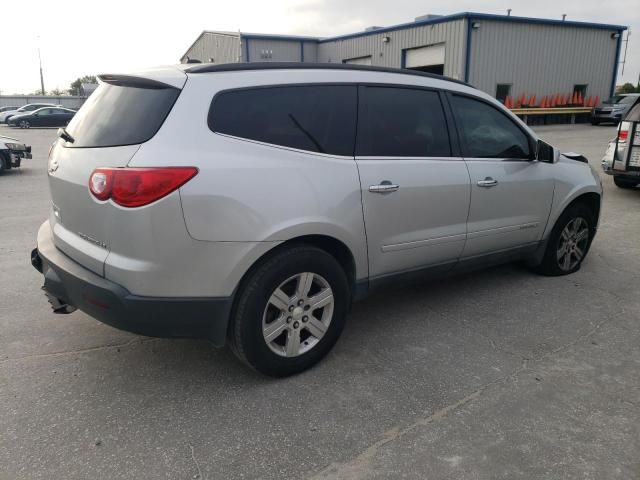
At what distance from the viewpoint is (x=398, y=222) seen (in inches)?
137

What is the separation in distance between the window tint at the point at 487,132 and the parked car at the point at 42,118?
105ft

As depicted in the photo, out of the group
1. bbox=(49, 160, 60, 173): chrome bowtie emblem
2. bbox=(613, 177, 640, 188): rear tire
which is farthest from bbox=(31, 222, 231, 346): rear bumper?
bbox=(613, 177, 640, 188): rear tire

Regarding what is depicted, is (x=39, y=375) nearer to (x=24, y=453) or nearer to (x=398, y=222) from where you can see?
(x=24, y=453)

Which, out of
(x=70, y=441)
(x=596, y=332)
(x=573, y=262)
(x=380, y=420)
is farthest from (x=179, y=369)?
(x=573, y=262)

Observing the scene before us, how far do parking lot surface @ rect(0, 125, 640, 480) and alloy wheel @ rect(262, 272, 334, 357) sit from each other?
0.70 ft

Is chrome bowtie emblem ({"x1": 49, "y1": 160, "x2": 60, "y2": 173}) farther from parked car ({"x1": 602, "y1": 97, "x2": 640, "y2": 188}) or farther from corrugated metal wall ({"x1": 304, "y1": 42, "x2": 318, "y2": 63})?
corrugated metal wall ({"x1": 304, "y1": 42, "x2": 318, "y2": 63})

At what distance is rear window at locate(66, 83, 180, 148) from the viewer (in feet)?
8.90

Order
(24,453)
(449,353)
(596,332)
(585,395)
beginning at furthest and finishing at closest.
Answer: (596,332), (449,353), (585,395), (24,453)

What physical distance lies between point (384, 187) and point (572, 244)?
2627mm

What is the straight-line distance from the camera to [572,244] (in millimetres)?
5027

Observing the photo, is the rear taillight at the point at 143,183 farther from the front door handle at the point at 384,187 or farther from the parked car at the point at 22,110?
the parked car at the point at 22,110

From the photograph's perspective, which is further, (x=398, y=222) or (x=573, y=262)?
(x=573, y=262)

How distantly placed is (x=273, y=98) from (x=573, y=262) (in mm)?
3561

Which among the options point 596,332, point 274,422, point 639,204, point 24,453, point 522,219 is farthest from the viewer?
point 639,204
